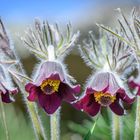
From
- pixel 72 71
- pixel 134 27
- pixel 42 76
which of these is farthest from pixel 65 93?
pixel 72 71

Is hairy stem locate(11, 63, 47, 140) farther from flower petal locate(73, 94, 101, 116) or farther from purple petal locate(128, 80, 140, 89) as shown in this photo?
purple petal locate(128, 80, 140, 89)

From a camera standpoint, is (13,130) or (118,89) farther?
(13,130)

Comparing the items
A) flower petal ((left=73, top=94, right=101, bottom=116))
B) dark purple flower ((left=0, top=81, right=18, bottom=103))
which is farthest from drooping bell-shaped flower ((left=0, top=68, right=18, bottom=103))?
flower petal ((left=73, top=94, right=101, bottom=116))

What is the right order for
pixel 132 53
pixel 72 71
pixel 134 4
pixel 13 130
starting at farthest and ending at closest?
pixel 72 71 < pixel 13 130 < pixel 134 4 < pixel 132 53

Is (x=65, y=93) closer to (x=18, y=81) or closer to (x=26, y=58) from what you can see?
(x=18, y=81)

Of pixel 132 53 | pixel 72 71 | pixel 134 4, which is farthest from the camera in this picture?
pixel 72 71

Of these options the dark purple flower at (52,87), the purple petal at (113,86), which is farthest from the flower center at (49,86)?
the purple petal at (113,86)
